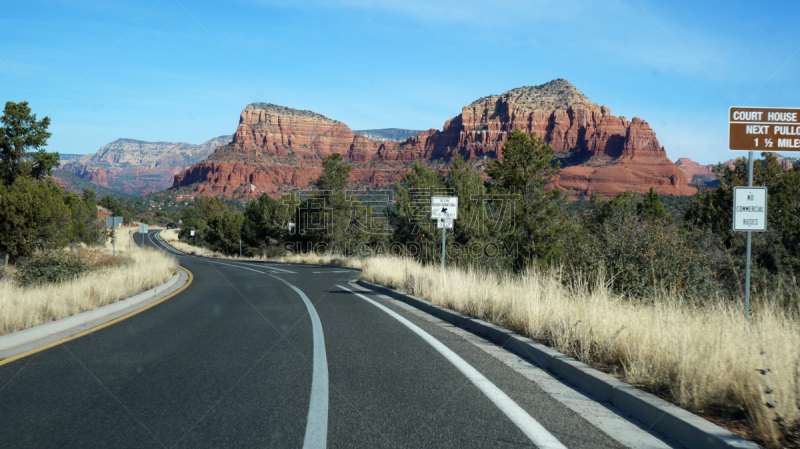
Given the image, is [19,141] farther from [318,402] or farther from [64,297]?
[318,402]

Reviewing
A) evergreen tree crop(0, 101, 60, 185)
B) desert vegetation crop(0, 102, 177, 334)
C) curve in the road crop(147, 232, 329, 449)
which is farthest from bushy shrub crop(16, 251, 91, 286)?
evergreen tree crop(0, 101, 60, 185)

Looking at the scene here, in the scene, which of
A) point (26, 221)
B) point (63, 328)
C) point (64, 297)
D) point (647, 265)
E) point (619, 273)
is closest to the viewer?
point (63, 328)

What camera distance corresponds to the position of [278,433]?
12.8 ft

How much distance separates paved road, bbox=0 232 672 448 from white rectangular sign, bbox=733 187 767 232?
4768mm

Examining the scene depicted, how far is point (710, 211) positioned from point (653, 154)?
138275 millimetres

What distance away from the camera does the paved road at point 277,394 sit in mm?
3854

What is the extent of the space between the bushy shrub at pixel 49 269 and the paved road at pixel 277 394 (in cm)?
Answer: 700

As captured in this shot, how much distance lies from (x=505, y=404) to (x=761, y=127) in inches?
272

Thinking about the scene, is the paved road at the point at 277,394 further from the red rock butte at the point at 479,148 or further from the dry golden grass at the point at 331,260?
the red rock butte at the point at 479,148

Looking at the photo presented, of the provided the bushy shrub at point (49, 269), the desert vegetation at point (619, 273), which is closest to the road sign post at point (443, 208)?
the desert vegetation at point (619, 273)

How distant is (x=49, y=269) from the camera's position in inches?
557

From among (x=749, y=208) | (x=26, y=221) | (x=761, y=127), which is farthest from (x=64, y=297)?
(x=26, y=221)

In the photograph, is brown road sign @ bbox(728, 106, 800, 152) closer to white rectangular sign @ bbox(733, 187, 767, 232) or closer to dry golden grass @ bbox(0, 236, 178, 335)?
white rectangular sign @ bbox(733, 187, 767, 232)

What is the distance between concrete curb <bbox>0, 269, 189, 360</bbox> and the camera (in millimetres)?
6973
